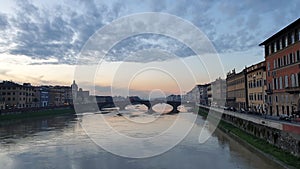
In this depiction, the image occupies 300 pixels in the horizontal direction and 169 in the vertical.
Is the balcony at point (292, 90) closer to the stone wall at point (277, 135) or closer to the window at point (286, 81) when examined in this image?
the window at point (286, 81)

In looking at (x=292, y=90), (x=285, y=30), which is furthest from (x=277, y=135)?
(x=285, y=30)

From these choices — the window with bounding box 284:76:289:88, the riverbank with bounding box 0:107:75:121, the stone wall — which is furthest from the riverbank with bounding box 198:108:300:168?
the riverbank with bounding box 0:107:75:121

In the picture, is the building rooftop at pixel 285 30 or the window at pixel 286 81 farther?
the window at pixel 286 81

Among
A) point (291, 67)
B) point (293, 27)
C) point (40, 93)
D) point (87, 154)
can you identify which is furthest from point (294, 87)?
point (40, 93)

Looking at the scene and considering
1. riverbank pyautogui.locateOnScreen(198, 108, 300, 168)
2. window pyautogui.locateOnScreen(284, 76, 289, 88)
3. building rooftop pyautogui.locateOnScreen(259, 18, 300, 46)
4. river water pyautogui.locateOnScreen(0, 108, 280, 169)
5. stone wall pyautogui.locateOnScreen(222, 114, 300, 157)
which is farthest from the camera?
window pyautogui.locateOnScreen(284, 76, 289, 88)

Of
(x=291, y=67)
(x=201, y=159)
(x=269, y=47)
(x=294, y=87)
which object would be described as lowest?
(x=201, y=159)

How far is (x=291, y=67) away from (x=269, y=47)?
27.3 ft

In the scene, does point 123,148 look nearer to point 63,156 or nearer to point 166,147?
point 166,147

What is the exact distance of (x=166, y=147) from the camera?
29359 millimetres

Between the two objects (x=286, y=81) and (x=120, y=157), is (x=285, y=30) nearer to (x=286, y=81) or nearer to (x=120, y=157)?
(x=286, y=81)

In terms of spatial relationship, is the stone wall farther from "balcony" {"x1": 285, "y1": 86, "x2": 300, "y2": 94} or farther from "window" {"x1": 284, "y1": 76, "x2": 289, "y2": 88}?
"window" {"x1": 284, "y1": 76, "x2": 289, "y2": 88}

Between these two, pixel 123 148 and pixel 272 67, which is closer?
pixel 123 148

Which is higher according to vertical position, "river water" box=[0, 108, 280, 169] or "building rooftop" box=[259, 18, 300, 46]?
"building rooftop" box=[259, 18, 300, 46]

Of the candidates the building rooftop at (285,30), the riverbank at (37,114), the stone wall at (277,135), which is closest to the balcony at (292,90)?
the stone wall at (277,135)
